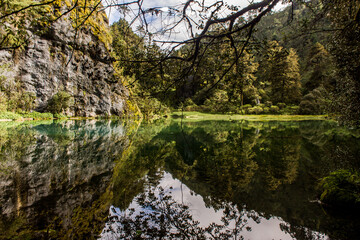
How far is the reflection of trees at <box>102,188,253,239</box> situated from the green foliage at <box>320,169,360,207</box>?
154cm

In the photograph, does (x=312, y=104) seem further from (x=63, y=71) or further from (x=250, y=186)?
(x=63, y=71)

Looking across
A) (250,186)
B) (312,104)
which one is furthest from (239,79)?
(312,104)

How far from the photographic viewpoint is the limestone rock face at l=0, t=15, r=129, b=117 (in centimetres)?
2627

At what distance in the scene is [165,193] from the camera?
4.25 meters

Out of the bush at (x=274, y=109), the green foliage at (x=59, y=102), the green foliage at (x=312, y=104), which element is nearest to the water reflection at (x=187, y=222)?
the green foliage at (x=59, y=102)

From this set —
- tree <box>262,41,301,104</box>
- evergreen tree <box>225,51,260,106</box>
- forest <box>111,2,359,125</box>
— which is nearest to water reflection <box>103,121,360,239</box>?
forest <box>111,2,359,125</box>

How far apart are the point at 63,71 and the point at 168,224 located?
1314 inches

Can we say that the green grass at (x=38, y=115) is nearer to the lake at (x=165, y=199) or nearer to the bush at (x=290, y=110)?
the lake at (x=165, y=199)

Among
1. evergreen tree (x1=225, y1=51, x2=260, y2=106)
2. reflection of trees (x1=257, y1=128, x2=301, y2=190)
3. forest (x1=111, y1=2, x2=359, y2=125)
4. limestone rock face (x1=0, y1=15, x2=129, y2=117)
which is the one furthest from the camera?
limestone rock face (x1=0, y1=15, x2=129, y2=117)

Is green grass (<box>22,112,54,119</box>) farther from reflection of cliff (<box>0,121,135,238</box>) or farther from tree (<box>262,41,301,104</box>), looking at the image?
tree (<box>262,41,301,104</box>)

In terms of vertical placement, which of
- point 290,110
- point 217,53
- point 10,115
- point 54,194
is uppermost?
point 217,53

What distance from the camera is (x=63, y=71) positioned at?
97.7 feet

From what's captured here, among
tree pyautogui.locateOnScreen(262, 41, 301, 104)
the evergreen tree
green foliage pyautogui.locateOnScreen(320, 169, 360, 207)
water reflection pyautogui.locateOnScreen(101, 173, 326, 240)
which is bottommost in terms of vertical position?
water reflection pyautogui.locateOnScreen(101, 173, 326, 240)

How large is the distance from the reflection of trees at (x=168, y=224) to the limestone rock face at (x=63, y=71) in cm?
2358
